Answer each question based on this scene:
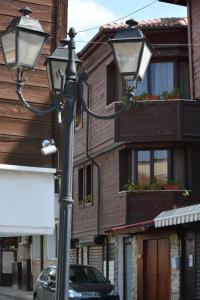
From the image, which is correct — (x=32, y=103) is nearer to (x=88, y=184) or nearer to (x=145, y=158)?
(x=145, y=158)

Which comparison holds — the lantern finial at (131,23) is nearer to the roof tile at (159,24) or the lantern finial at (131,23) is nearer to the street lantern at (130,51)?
the street lantern at (130,51)

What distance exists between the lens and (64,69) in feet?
25.1

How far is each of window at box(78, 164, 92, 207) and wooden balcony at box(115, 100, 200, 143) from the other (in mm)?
5387

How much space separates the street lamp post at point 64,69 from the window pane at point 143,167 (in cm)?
1588

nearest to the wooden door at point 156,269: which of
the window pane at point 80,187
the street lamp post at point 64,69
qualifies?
the window pane at point 80,187

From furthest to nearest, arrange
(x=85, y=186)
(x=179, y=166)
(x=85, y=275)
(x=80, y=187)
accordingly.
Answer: (x=80, y=187)
(x=85, y=186)
(x=179, y=166)
(x=85, y=275)

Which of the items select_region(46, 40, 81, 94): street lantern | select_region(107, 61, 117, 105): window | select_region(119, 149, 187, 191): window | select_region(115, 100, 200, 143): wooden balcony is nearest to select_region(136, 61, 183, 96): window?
select_region(115, 100, 200, 143): wooden balcony

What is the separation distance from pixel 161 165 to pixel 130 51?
52.8 feet

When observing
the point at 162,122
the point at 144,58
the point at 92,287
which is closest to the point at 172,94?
the point at 162,122

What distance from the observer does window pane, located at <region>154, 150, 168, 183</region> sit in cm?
2297

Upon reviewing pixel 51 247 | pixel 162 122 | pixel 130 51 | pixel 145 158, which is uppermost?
pixel 162 122

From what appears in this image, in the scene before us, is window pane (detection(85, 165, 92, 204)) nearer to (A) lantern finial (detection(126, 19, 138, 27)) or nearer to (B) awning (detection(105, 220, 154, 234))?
(B) awning (detection(105, 220, 154, 234))

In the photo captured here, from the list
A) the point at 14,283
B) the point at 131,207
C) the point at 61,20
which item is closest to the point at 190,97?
the point at 131,207

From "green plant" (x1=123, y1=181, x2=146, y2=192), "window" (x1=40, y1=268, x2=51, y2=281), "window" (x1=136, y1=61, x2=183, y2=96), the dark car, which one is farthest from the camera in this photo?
"window" (x1=136, y1=61, x2=183, y2=96)
